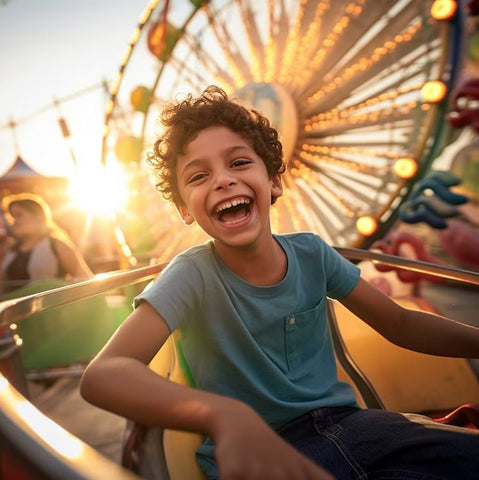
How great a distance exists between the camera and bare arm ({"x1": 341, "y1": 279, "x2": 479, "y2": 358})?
2.76 feet

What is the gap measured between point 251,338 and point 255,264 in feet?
0.55

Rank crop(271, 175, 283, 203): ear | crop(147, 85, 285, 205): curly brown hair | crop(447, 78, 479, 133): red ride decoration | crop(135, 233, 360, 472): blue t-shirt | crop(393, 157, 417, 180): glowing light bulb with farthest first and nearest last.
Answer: crop(393, 157, 417, 180): glowing light bulb
crop(447, 78, 479, 133): red ride decoration
crop(271, 175, 283, 203): ear
crop(147, 85, 285, 205): curly brown hair
crop(135, 233, 360, 472): blue t-shirt

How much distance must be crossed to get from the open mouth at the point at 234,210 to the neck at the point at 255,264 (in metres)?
0.07

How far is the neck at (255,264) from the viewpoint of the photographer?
852mm

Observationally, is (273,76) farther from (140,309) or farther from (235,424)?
(235,424)

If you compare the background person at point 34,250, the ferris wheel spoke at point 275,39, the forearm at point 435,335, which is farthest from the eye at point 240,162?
the ferris wheel spoke at point 275,39

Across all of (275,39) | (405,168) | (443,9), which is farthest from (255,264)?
(275,39)

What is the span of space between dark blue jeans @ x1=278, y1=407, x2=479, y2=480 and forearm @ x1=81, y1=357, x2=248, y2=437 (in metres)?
0.35

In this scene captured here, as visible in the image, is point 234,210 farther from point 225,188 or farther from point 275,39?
point 275,39

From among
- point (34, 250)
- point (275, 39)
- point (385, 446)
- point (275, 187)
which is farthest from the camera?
point (275, 39)

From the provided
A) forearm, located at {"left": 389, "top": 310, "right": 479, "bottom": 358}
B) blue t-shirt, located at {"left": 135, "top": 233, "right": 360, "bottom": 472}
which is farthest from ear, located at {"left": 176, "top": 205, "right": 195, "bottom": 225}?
forearm, located at {"left": 389, "top": 310, "right": 479, "bottom": 358}

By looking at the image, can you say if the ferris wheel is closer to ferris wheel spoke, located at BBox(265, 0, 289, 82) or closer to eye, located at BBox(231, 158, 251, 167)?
ferris wheel spoke, located at BBox(265, 0, 289, 82)

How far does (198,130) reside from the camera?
0.88m

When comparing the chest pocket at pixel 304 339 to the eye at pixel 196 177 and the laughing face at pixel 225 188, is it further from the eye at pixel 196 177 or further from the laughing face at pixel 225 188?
the eye at pixel 196 177
